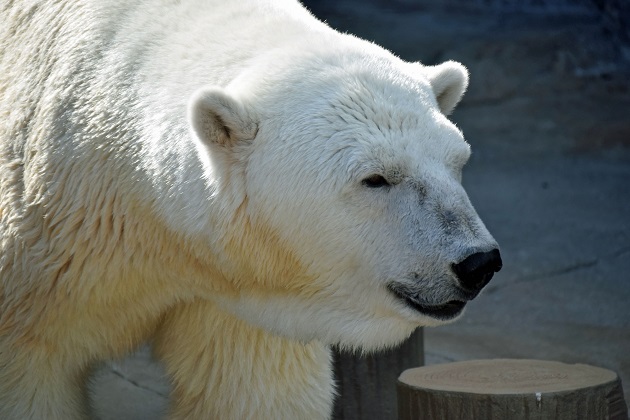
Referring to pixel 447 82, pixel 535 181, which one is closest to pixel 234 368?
pixel 447 82

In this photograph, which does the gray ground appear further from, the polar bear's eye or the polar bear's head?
the polar bear's eye

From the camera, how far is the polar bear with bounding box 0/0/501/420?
2.79m

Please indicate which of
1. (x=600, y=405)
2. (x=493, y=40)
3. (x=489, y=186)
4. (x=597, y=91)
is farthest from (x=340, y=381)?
(x=493, y=40)

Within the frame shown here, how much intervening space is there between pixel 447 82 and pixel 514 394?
38.6 inches

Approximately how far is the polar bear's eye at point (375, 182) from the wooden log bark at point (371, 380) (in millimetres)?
1304

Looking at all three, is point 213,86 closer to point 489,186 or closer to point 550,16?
point 489,186

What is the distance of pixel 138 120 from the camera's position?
118 inches

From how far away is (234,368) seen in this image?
3.37 m

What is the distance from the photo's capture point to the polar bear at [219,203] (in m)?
2.79

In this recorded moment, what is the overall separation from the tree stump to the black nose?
0.52m

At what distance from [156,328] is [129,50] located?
37.6 inches

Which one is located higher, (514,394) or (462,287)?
(462,287)

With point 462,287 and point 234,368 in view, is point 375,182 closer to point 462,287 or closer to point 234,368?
point 462,287

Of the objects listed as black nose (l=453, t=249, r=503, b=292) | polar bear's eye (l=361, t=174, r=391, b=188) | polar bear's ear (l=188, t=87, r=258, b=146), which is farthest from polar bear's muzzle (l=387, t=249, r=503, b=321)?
polar bear's ear (l=188, t=87, r=258, b=146)
